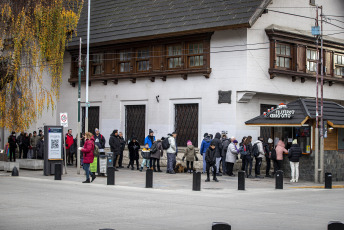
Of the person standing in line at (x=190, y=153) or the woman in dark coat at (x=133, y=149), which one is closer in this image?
the person standing in line at (x=190, y=153)

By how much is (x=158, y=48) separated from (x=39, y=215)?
18466mm

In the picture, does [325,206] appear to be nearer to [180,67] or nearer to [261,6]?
[261,6]

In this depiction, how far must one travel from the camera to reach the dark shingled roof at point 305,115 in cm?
2441

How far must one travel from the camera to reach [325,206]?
50.6 ft

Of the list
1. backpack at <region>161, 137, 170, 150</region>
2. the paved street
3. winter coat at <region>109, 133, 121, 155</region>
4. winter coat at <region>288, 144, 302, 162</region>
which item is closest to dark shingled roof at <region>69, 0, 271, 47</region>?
backpack at <region>161, 137, 170, 150</region>

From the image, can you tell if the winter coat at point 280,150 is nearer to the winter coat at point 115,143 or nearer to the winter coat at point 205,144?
the winter coat at point 205,144

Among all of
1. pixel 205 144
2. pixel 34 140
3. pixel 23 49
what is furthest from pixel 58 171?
pixel 34 140

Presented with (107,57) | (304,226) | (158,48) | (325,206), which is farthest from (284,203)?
(107,57)

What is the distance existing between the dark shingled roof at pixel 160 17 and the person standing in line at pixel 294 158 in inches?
222

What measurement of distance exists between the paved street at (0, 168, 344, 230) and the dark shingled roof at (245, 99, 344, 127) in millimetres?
3120

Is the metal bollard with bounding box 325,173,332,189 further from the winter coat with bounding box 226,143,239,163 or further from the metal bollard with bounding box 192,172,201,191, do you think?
the metal bollard with bounding box 192,172,201,191

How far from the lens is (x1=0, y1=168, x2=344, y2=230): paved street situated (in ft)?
38.7

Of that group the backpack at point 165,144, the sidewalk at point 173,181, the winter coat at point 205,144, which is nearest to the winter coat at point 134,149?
the sidewalk at point 173,181

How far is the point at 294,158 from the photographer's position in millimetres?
24047
